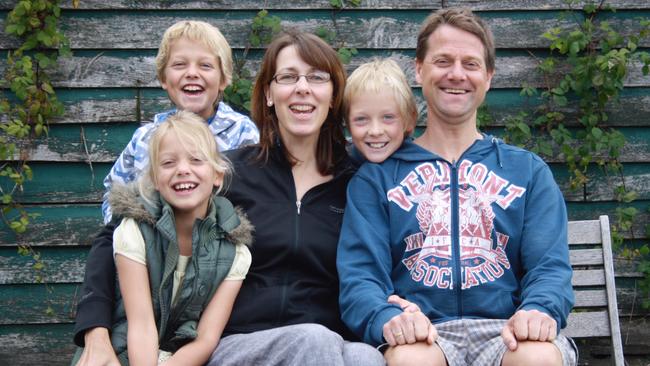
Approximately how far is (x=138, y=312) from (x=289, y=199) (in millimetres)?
652

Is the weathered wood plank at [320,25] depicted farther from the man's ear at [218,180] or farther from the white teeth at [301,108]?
the man's ear at [218,180]

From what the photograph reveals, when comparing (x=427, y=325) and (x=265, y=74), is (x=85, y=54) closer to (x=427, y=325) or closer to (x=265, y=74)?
(x=265, y=74)

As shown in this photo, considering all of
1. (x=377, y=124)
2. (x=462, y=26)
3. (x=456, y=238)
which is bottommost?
(x=456, y=238)

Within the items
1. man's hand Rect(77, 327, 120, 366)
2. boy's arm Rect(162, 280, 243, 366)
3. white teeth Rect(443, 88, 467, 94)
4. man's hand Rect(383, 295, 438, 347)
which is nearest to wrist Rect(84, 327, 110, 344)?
man's hand Rect(77, 327, 120, 366)

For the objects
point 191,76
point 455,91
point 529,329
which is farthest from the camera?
point 191,76

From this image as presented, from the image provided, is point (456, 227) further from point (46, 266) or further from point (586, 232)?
point (46, 266)

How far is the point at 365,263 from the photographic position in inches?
106

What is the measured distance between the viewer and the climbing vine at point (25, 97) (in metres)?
3.91

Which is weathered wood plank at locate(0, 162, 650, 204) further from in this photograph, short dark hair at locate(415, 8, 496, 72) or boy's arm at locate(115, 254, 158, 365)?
short dark hair at locate(415, 8, 496, 72)

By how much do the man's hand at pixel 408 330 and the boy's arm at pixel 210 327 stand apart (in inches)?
20.2

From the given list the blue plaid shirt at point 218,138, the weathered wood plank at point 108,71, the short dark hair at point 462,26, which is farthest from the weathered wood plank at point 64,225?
the short dark hair at point 462,26

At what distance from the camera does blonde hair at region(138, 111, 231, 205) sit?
2.59 m

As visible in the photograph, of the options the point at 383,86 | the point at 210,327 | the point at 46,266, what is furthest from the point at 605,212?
the point at 46,266

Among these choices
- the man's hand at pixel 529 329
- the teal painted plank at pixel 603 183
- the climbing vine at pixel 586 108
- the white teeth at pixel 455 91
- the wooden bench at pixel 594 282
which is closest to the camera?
the man's hand at pixel 529 329
